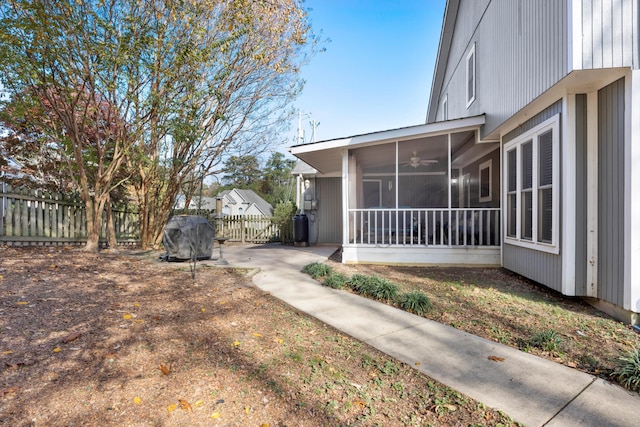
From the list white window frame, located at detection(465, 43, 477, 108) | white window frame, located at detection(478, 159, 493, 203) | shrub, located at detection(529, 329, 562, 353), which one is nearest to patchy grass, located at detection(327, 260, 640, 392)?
shrub, located at detection(529, 329, 562, 353)

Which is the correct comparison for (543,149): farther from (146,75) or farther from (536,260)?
(146,75)

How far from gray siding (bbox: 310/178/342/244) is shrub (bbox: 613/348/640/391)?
10103 millimetres

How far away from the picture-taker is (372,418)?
1982 mm

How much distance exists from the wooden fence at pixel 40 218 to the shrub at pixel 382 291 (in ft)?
25.0

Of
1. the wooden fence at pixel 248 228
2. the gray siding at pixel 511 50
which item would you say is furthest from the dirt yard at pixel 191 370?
the wooden fence at pixel 248 228

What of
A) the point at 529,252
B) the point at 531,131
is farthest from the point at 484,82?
the point at 529,252

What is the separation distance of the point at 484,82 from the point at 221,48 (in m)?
5.83

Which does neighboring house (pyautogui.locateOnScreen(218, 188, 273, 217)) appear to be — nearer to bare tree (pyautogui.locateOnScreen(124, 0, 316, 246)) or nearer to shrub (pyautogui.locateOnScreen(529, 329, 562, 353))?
bare tree (pyautogui.locateOnScreen(124, 0, 316, 246))

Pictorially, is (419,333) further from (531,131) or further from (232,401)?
(531,131)

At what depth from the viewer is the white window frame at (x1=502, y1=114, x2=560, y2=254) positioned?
14.6 ft

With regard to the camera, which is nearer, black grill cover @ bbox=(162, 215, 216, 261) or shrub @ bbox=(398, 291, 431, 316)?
shrub @ bbox=(398, 291, 431, 316)

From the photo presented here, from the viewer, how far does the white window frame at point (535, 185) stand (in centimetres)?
444

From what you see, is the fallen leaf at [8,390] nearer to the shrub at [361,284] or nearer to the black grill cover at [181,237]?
the shrub at [361,284]

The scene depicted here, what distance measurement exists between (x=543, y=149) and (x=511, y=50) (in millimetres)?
1935
